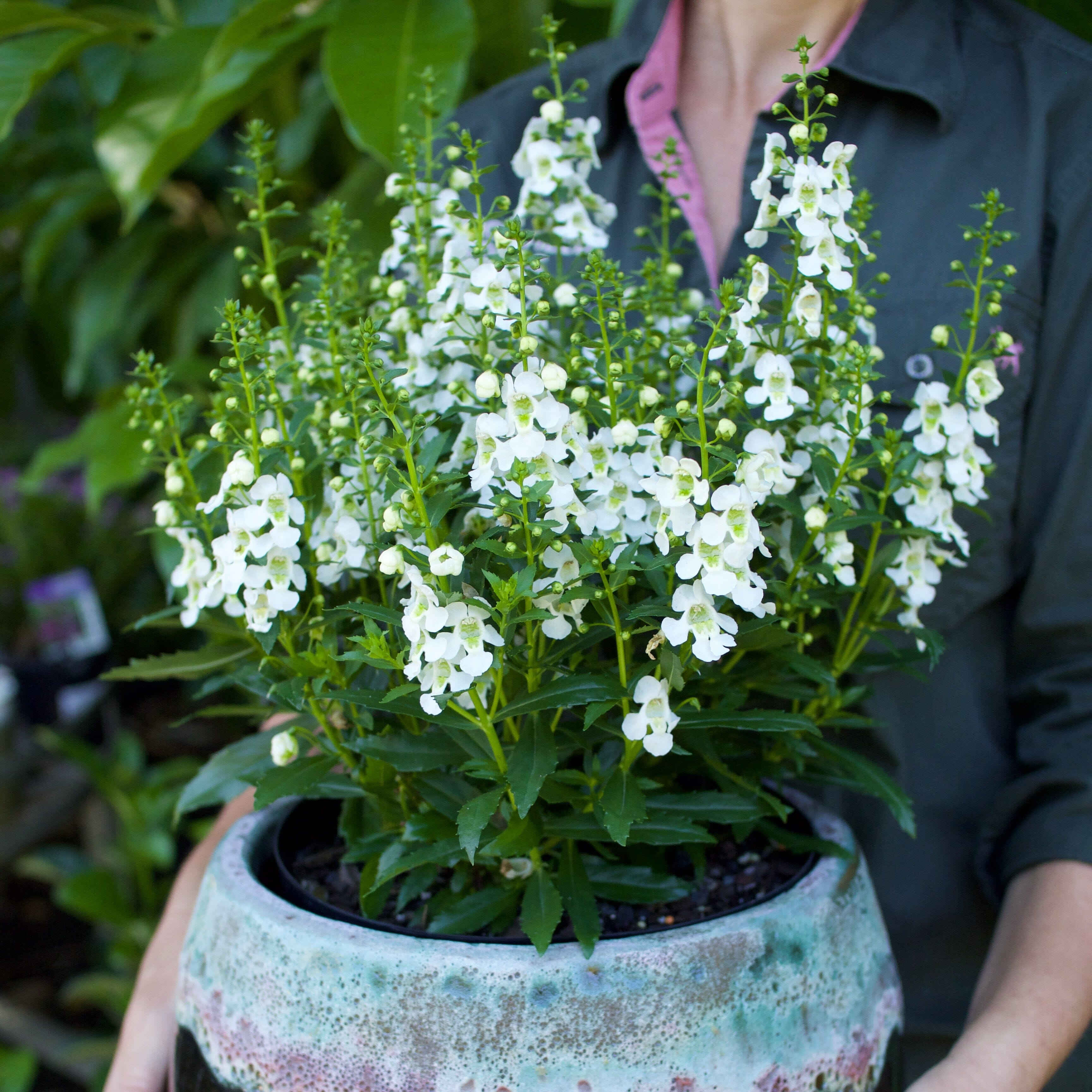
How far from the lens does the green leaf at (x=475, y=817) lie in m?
0.47

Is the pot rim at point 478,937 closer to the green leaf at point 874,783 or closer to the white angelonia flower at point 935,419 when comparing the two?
the green leaf at point 874,783

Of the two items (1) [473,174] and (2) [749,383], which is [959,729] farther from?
(1) [473,174]

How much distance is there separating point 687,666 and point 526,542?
0.09 meters

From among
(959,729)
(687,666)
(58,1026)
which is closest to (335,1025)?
(687,666)

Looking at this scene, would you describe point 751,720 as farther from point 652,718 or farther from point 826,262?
point 826,262

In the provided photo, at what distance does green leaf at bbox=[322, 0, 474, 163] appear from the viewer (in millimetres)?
1063

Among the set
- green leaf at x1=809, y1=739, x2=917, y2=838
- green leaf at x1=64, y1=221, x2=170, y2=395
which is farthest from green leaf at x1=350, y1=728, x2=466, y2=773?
green leaf at x1=64, y1=221, x2=170, y2=395

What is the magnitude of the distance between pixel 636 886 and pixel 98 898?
142cm

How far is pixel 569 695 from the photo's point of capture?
1.56 feet

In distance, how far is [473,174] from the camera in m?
0.53

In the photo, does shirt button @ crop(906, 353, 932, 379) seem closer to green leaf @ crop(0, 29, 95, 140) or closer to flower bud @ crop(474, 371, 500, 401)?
flower bud @ crop(474, 371, 500, 401)

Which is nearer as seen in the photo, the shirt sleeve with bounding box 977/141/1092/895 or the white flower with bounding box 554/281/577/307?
the white flower with bounding box 554/281/577/307

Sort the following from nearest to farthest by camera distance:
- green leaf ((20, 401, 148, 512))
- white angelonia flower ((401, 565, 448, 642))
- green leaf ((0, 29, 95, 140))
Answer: white angelonia flower ((401, 565, 448, 642)) < green leaf ((0, 29, 95, 140)) < green leaf ((20, 401, 148, 512))

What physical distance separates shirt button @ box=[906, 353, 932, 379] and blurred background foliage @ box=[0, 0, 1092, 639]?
41 cm
